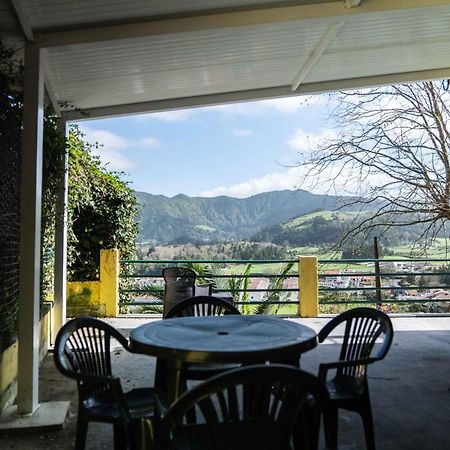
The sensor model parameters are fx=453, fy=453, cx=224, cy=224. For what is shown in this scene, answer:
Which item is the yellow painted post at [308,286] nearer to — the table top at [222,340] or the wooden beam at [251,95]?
the wooden beam at [251,95]

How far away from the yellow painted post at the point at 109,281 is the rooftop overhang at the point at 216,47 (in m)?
2.58

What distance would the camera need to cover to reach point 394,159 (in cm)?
795

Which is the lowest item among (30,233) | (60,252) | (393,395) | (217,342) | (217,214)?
(393,395)

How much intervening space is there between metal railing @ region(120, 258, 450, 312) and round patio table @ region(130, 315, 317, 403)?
15.8 ft

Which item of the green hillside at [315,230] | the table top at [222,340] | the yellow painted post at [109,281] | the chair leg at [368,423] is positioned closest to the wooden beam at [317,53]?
the table top at [222,340]

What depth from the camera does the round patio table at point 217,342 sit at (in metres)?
1.88

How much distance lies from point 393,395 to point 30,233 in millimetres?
2988

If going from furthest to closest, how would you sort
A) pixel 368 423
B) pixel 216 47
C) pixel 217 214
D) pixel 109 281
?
1. pixel 217 214
2. pixel 109 281
3. pixel 216 47
4. pixel 368 423

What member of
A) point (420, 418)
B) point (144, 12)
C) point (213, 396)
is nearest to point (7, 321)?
point (144, 12)

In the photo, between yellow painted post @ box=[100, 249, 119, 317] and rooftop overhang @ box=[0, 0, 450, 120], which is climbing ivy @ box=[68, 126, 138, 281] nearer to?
yellow painted post @ box=[100, 249, 119, 317]

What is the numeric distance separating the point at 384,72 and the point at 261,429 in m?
4.87

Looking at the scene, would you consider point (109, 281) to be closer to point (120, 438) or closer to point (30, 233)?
point (30, 233)

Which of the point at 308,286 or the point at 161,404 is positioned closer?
the point at 161,404

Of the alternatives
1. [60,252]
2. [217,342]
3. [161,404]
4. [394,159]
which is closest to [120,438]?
[161,404]
